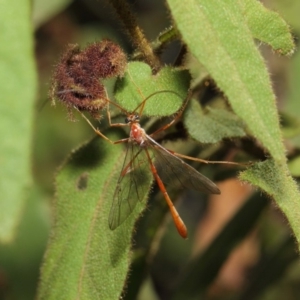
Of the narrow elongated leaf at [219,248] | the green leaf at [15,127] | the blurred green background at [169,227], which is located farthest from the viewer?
the blurred green background at [169,227]

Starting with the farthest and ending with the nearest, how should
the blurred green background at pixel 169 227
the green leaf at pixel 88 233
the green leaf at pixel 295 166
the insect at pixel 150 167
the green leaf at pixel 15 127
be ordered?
the blurred green background at pixel 169 227
the green leaf at pixel 295 166
the insect at pixel 150 167
the green leaf at pixel 88 233
the green leaf at pixel 15 127

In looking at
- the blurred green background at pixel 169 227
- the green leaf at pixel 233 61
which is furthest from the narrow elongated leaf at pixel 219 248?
the green leaf at pixel 233 61

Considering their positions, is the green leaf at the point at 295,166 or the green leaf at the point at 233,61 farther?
the green leaf at the point at 295,166

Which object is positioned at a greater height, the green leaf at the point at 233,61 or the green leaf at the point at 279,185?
the green leaf at the point at 233,61

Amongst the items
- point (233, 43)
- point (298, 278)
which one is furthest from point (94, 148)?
point (298, 278)

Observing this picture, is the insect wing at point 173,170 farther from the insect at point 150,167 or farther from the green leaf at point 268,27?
the green leaf at point 268,27

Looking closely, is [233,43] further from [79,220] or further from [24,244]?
[24,244]

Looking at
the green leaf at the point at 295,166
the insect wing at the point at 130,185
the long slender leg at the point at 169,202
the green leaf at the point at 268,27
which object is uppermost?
the green leaf at the point at 268,27

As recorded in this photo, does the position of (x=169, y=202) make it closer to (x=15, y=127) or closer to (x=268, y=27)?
(x=268, y=27)
